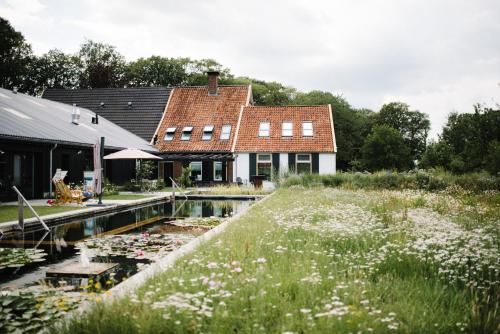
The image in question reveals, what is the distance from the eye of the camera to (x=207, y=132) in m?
29.2

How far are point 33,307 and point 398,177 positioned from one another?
19.2m

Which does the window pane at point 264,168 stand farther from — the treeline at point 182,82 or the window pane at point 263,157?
the treeline at point 182,82

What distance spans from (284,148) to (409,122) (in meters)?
35.6

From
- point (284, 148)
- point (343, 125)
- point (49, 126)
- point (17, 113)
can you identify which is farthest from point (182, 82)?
point (17, 113)

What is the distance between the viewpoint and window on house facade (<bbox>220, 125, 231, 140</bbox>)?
2878cm

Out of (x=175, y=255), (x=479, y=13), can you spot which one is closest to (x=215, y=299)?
(x=175, y=255)

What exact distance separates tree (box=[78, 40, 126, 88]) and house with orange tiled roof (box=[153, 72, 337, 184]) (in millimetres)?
13607

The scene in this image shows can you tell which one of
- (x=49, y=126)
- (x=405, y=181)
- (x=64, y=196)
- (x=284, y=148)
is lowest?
(x=64, y=196)

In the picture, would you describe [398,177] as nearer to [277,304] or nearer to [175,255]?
[175,255]

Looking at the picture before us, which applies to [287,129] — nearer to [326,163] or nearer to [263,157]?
[263,157]

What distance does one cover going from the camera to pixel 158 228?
10.9m

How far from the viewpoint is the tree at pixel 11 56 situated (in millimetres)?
34409

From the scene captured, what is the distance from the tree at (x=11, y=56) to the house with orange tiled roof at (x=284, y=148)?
70.1 ft

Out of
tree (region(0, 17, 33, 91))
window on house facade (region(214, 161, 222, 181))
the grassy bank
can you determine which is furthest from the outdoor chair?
tree (region(0, 17, 33, 91))
